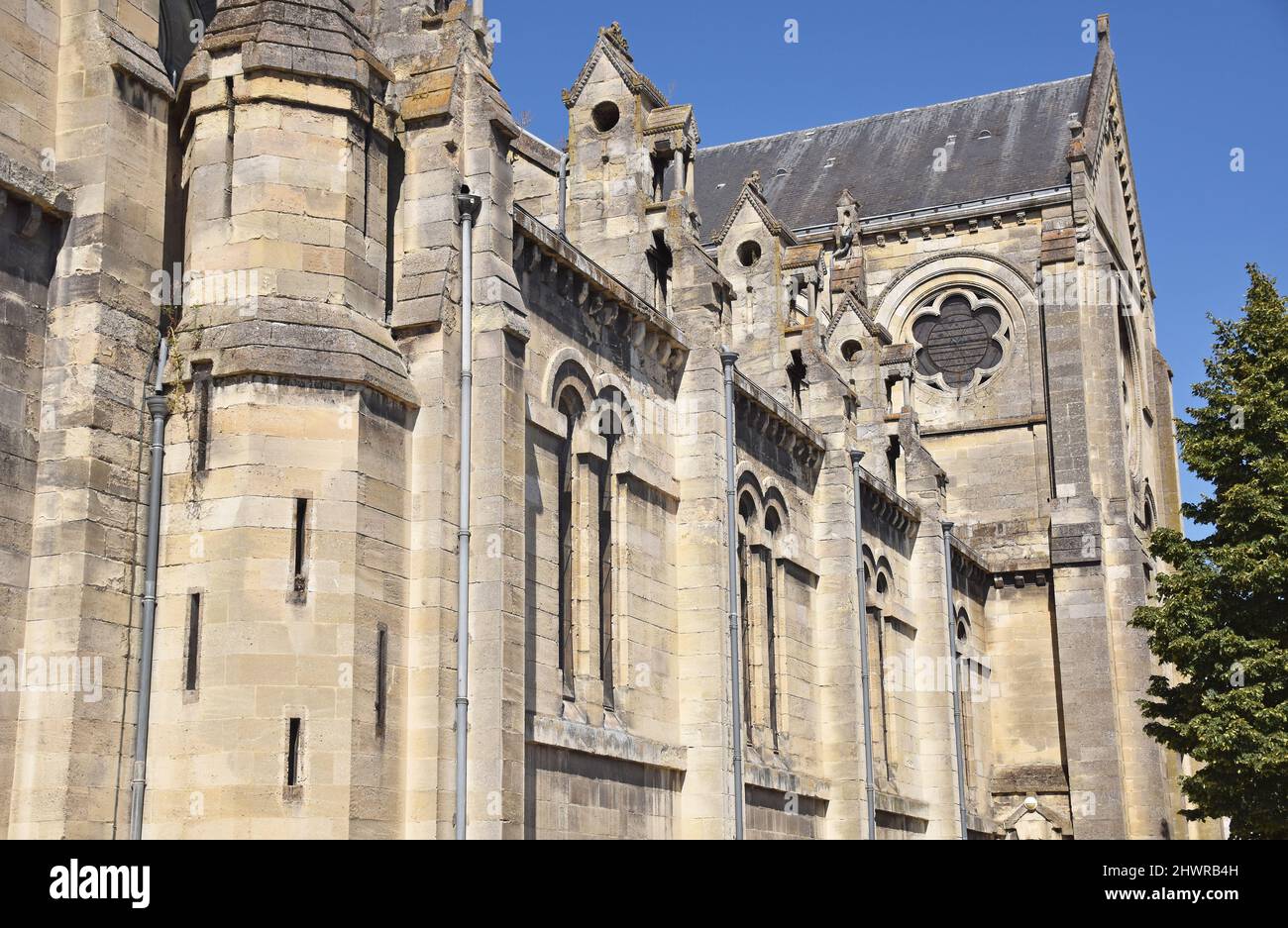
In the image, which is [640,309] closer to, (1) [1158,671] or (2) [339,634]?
(2) [339,634]

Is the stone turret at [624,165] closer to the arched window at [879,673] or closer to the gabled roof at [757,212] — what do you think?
the gabled roof at [757,212]

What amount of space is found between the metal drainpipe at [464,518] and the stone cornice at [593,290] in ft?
4.75

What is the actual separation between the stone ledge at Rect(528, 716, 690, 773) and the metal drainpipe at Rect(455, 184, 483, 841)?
7.19 feet

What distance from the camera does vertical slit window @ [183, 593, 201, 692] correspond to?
16.3 m

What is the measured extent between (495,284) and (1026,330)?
98.4 feet

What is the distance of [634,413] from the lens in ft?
78.4

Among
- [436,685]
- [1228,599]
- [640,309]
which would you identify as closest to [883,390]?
[1228,599]

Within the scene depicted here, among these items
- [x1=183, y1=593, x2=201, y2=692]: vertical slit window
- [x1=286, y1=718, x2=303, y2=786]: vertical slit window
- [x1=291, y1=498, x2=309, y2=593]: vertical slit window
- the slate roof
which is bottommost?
[x1=286, y1=718, x2=303, y2=786]: vertical slit window

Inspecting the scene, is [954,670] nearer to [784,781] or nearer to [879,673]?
[879,673]

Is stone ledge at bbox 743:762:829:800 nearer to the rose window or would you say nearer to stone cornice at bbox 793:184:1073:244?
the rose window

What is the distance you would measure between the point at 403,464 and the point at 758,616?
36.5 feet

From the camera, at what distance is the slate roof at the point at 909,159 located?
4825 centimetres

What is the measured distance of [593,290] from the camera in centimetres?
2297

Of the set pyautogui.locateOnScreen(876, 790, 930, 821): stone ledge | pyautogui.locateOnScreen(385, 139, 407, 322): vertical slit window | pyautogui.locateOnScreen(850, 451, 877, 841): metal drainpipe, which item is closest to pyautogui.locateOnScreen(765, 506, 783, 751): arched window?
pyautogui.locateOnScreen(850, 451, 877, 841): metal drainpipe
